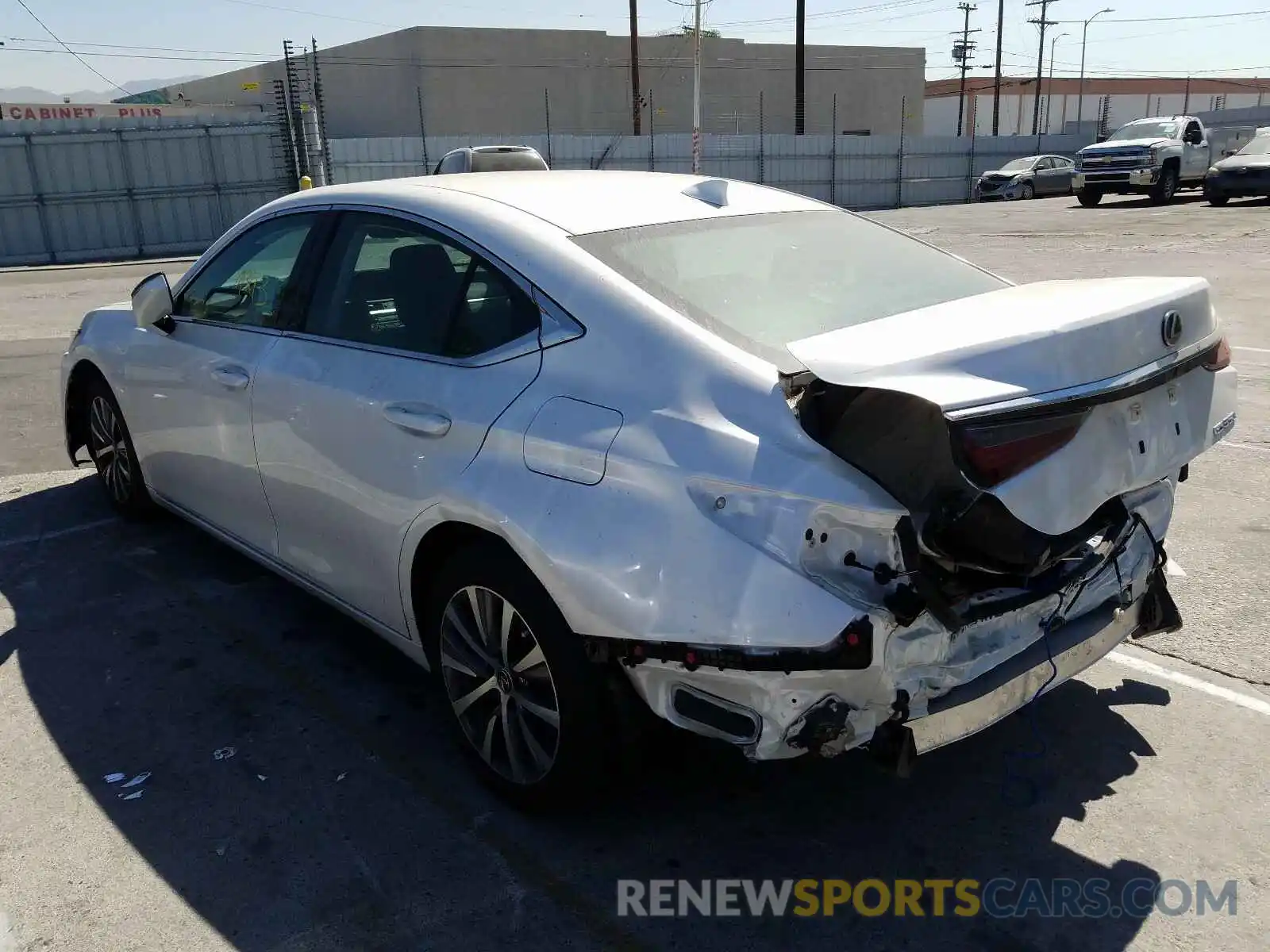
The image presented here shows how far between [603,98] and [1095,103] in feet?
163

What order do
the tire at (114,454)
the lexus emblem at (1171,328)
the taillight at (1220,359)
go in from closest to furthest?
the lexus emblem at (1171,328) → the taillight at (1220,359) → the tire at (114,454)

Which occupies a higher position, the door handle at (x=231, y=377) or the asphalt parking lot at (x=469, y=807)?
the door handle at (x=231, y=377)

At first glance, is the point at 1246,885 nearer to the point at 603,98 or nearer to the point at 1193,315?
the point at 1193,315

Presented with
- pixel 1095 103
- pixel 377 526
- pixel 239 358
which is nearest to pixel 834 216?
pixel 377 526

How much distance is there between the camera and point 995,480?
2.36m

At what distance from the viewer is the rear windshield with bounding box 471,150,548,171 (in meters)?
9.08

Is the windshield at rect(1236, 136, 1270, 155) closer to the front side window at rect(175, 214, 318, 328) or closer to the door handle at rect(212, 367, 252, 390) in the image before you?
the front side window at rect(175, 214, 318, 328)

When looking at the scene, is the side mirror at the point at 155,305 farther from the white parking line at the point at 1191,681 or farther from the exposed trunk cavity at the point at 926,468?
the white parking line at the point at 1191,681

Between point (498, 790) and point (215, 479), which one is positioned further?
point (215, 479)

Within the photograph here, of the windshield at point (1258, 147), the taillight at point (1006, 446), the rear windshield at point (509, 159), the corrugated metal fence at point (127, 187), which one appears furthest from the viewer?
the windshield at point (1258, 147)

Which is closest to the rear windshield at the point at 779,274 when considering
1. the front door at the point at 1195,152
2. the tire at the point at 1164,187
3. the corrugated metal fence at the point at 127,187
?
the corrugated metal fence at the point at 127,187

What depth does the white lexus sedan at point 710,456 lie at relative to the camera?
7.82 feet

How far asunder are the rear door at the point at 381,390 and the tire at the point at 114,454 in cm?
174

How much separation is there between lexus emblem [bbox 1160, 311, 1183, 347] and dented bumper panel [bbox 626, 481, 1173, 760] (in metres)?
0.56
